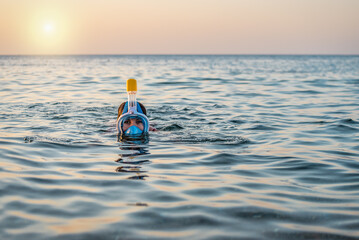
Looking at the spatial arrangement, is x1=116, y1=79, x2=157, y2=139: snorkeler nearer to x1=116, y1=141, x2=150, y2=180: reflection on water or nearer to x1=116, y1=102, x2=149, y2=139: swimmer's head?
x1=116, y1=102, x2=149, y2=139: swimmer's head

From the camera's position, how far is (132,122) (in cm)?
874

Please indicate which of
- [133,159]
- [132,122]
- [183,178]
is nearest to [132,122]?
[132,122]

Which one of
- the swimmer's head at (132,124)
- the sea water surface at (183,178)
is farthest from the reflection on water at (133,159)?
the swimmer's head at (132,124)

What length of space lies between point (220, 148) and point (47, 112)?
665cm

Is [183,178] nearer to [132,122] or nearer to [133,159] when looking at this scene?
[133,159]

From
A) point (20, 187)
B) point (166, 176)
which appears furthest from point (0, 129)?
point (166, 176)

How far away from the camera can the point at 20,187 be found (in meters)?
5.36

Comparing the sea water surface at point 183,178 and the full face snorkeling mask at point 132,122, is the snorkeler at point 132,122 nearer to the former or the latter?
the full face snorkeling mask at point 132,122

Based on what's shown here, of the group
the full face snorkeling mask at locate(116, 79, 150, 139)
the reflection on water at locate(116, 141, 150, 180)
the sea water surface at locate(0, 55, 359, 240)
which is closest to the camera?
the sea water surface at locate(0, 55, 359, 240)

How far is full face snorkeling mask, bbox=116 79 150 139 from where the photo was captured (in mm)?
8633

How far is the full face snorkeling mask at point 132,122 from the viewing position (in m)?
Answer: 8.63

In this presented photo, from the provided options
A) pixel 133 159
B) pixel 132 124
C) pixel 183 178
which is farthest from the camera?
pixel 132 124

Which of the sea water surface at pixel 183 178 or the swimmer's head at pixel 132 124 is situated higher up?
the swimmer's head at pixel 132 124

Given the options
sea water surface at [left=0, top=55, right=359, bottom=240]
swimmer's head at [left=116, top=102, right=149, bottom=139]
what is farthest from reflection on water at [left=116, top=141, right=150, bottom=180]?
swimmer's head at [left=116, top=102, right=149, bottom=139]
